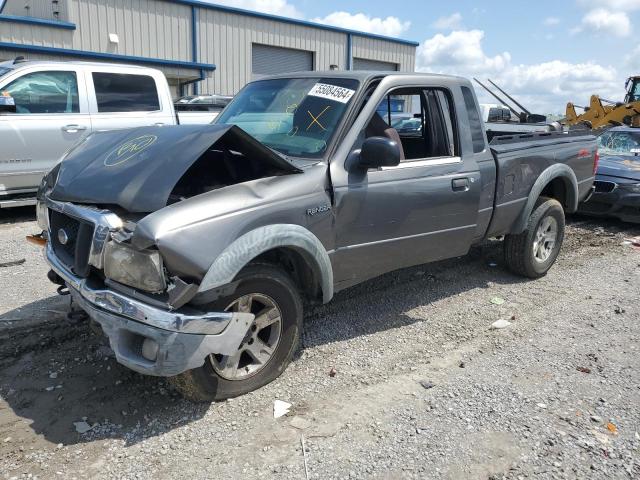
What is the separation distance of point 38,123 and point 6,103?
20.4 inches

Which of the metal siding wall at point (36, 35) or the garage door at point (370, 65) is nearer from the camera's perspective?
the metal siding wall at point (36, 35)

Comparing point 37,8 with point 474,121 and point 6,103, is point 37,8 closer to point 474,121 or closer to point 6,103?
point 6,103

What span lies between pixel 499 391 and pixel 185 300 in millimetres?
2078

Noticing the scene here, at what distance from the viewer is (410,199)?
13.2 feet

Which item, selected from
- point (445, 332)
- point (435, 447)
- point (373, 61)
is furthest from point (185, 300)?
point (373, 61)

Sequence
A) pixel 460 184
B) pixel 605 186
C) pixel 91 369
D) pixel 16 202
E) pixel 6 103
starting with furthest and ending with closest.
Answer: pixel 605 186 < pixel 16 202 < pixel 6 103 < pixel 460 184 < pixel 91 369

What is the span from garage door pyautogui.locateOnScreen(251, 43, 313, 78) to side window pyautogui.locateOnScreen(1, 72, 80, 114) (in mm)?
15073

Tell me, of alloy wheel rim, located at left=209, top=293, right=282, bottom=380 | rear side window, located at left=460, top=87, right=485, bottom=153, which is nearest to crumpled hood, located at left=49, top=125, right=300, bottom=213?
alloy wheel rim, located at left=209, top=293, right=282, bottom=380

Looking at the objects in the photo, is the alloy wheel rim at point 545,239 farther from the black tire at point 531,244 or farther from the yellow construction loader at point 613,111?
the yellow construction loader at point 613,111

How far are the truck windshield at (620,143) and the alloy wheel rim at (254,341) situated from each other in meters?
8.28

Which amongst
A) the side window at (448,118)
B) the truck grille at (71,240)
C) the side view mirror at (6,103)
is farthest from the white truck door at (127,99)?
the side window at (448,118)

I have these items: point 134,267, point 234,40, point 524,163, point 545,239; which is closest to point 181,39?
point 234,40

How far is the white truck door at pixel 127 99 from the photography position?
308 inches

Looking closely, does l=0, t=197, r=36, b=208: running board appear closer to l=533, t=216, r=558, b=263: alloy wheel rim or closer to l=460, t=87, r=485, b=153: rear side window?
l=460, t=87, r=485, b=153: rear side window
